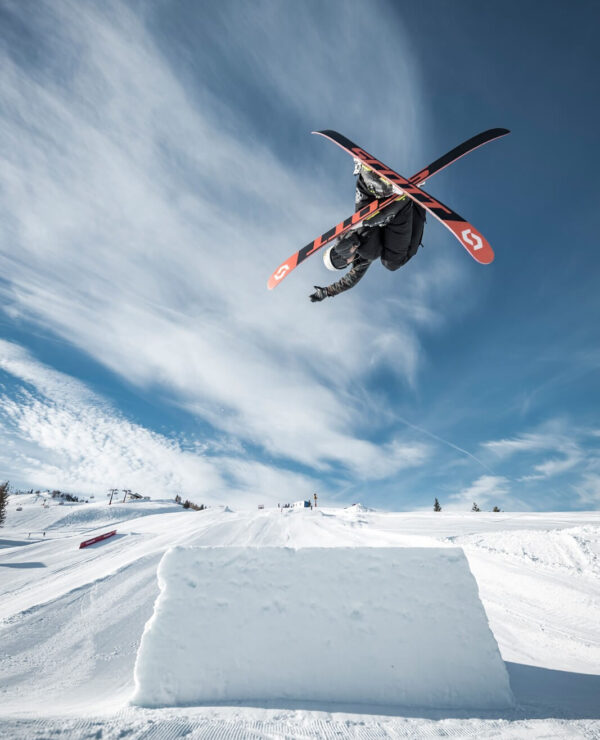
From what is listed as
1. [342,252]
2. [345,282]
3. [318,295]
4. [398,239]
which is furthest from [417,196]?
[318,295]

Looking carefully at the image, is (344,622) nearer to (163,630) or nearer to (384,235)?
(163,630)

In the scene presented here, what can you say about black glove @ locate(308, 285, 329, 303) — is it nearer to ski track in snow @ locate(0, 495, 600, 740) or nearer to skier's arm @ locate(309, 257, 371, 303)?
skier's arm @ locate(309, 257, 371, 303)

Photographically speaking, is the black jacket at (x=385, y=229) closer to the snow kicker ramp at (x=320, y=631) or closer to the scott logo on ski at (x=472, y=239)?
the scott logo on ski at (x=472, y=239)

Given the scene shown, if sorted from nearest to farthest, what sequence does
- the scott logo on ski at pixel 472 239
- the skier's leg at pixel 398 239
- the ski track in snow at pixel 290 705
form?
the ski track in snow at pixel 290 705 < the scott logo on ski at pixel 472 239 < the skier's leg at pixel 398 239

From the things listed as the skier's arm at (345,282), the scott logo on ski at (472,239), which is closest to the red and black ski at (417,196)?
the scott logo on ski at (472,239)

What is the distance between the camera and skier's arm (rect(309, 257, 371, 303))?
5367mm

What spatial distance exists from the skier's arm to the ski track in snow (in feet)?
16.9

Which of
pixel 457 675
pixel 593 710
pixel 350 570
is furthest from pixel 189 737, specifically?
pixel 593 710

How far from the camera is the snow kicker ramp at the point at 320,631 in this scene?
2967 millimetres

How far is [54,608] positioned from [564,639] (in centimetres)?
857

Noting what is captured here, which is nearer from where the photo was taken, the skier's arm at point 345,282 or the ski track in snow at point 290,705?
the ski track in snow at point 290,705

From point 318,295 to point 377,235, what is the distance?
138 centimetres

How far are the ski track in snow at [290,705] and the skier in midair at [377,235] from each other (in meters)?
5.24

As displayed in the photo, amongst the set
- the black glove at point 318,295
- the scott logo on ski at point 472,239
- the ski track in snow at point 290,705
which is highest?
the black glove at point 318,295
